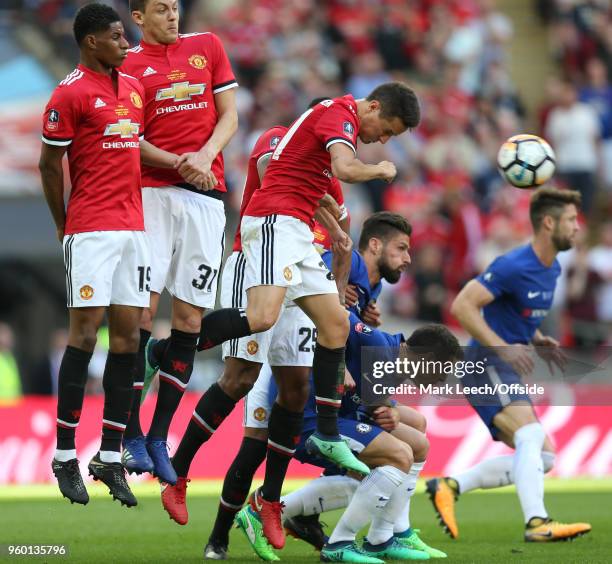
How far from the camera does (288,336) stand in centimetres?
910

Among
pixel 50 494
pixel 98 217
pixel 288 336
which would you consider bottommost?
pixel 50 494

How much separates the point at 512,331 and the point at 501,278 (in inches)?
17.4

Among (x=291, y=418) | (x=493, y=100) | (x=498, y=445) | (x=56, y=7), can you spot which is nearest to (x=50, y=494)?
(x=498, y=445)

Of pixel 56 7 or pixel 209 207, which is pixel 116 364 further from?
pixel 56 7

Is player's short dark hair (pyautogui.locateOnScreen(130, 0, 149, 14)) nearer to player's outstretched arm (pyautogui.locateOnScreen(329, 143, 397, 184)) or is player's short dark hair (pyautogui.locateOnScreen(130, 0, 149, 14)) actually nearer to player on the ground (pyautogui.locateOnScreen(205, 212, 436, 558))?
player's outstretched arm (pyautogui.locateOnScreen(329, 143, 397, 184))

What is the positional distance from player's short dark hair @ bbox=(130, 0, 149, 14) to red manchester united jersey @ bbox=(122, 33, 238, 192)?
10.5 inches

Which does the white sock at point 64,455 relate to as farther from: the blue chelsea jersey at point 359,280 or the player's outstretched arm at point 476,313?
the player's outstretched arm at point 476,313

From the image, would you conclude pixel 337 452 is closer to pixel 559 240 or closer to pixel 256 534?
pixel 256 534

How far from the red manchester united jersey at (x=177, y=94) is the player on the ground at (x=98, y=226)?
14.5 inches

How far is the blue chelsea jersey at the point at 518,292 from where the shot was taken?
35.7ft

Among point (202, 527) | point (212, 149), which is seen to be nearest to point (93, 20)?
point (212, 149)

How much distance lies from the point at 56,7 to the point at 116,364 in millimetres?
11375

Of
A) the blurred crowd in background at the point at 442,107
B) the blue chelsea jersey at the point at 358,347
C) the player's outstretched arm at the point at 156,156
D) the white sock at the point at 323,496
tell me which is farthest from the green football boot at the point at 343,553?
the blurred crowd in background at the point at 442,107

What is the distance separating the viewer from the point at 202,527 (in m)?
11.4
